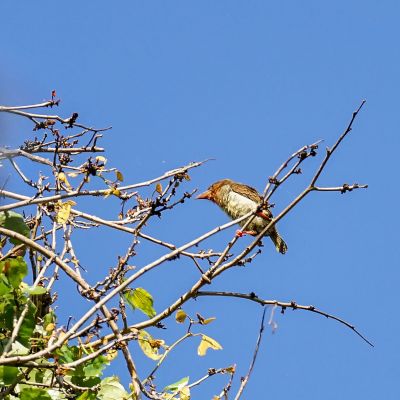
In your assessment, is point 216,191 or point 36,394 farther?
point 216,191

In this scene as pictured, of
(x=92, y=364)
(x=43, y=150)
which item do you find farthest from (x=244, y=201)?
(x=92, y=364)

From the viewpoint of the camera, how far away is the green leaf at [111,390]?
3.53m

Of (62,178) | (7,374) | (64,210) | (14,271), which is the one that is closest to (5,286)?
(14,271)

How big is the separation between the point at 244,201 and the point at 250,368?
4321 millimetres

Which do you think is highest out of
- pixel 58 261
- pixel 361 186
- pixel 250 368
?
pixel 58 261

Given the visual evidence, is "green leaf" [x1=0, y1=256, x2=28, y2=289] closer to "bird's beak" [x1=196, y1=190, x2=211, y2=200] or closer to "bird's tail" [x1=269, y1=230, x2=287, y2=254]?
"bird's tail" [x1=269, y1=230, x2=287, y2=254]

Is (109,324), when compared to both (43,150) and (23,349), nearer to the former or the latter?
(23,349)

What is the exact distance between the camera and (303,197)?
3031 millimetres

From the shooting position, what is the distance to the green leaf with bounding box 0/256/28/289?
3199 millimetres

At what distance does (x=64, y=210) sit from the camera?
355cm

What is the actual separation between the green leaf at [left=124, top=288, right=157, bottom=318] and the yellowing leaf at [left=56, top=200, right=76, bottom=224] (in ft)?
1.34

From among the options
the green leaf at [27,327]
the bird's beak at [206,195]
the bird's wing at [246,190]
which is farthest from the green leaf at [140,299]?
the bird's beak at [206,195]

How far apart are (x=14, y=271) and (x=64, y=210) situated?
0.44 m

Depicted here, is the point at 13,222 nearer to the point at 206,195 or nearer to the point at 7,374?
the point at 7,374
